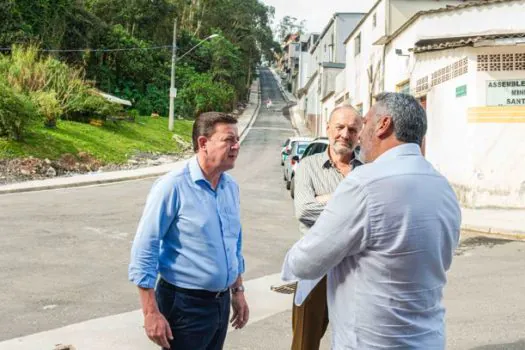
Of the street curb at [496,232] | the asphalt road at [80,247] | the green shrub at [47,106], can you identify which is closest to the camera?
the asphalt road at [80,247]

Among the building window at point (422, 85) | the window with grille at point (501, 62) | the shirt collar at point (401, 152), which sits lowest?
the shirt collar at point (401, 152)

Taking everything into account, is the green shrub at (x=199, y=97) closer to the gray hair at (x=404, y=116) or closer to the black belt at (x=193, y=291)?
the black belt at (x=193, y=291)

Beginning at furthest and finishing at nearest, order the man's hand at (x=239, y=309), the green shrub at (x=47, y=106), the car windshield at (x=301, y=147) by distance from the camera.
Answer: the green shrub at (x=47, y=106) < the car windshield at (x=301, y=147) < the man's hand at (x=239, y=309)

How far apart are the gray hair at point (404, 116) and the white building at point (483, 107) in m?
13.0

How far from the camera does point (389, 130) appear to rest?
7.13 ft

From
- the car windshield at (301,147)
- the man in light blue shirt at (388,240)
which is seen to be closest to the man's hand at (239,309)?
the man in light blue shirt at (388,240)

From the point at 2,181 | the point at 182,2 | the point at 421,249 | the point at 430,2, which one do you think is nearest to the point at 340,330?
the point at 421,249

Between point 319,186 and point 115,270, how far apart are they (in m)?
4.56

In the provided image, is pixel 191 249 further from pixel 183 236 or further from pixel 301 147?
pixel 301 147

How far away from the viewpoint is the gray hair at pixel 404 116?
216 cm

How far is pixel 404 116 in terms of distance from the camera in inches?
85.0

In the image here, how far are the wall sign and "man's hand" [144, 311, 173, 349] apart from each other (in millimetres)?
13395

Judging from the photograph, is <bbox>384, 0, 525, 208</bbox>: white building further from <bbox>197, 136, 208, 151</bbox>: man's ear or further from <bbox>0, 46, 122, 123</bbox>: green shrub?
<bbox>0, 46, 122, 123</bbox>: green shrub

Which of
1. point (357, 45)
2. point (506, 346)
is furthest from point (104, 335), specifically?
point (357, 45)
